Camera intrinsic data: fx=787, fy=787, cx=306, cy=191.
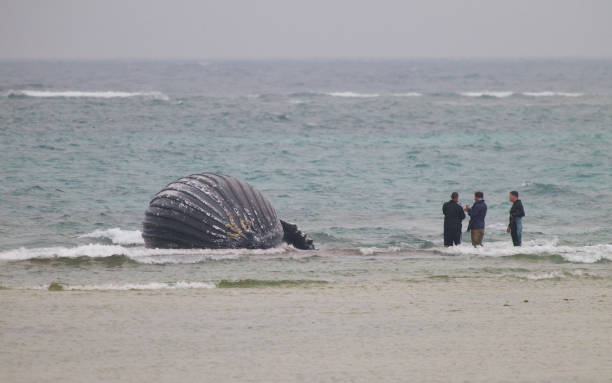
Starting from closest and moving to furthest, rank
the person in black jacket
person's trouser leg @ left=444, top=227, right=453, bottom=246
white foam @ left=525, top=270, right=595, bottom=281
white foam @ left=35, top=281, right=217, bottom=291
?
white foam @ left=35, top=281, right=217, bottom=291 → white foam @ left=525, top=270, right=595, bottom=281 → the person in black jacket → person's trouser leg @ left=444, top=227, right=453, bottom=246

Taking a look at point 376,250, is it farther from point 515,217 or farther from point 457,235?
point 515,217

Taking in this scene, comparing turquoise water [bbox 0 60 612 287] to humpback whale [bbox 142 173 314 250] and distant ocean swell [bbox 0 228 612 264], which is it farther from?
humpback whale [bbox 142 173 314 250]

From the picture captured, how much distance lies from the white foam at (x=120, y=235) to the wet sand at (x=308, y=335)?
4698mm

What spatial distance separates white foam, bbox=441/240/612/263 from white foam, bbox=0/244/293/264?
310 centimetres

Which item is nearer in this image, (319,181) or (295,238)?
(295,238)

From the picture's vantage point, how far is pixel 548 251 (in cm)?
1348

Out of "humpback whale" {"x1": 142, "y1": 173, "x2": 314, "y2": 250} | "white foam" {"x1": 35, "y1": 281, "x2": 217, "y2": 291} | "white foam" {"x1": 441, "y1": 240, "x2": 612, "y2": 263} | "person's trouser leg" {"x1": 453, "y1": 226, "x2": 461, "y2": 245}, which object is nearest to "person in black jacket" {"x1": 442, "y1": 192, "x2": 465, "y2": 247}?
"person's trouser leg" {"x1": 453, "y1": 226, "x2": 461, "y2": 245}

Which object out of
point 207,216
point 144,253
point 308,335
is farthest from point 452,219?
point 308,335

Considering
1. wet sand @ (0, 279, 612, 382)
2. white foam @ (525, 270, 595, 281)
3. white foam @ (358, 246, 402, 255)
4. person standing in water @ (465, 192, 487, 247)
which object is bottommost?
white foam @ (358, 246, 402, 255)

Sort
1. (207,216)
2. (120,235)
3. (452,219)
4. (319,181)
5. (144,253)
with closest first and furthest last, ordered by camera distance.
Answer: (207,216), (144,253), (452,219), (120,235), (319,181)

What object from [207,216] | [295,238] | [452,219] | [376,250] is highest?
[207,216]

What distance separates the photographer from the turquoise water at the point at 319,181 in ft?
40.2

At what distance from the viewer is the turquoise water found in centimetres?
1226

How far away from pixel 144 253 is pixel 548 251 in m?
6.79
